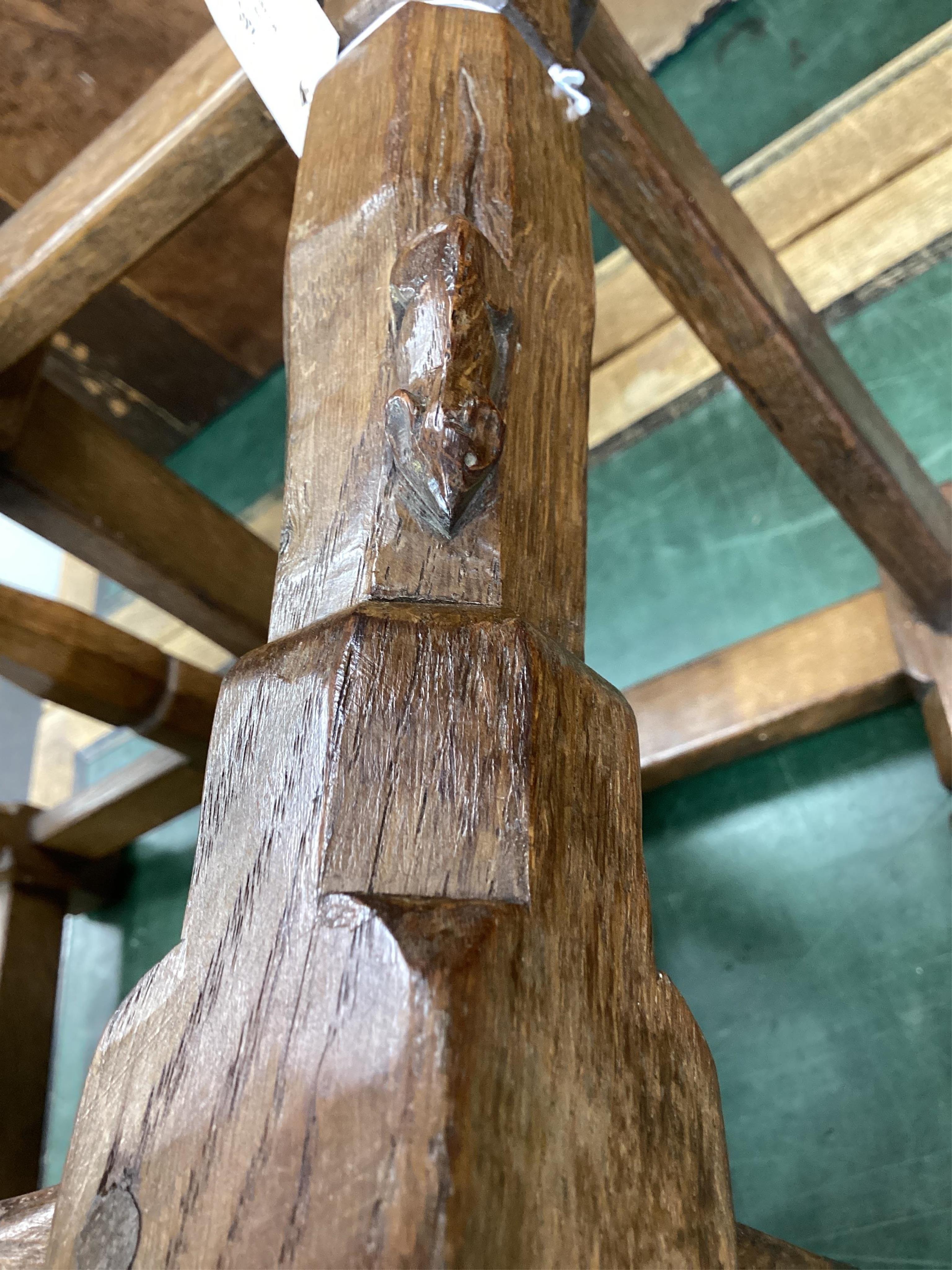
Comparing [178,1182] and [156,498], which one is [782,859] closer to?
[156,498]

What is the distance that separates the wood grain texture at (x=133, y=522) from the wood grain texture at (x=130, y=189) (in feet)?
0.58

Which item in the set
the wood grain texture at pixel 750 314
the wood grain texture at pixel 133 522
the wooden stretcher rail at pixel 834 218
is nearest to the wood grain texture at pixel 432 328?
the wood grain texture at pixel 750 314

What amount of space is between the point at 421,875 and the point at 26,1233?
35 centimetres

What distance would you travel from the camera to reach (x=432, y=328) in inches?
21.8

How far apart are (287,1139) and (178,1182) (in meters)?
0.06

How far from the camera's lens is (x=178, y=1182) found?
1.26 feet

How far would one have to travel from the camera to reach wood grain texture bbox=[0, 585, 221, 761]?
1565 mm

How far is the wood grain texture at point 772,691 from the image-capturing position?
4.67 ft

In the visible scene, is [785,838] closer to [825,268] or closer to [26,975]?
[825,268]

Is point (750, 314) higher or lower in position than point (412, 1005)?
higher

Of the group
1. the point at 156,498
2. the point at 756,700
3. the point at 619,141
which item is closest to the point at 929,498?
the point at 756,700

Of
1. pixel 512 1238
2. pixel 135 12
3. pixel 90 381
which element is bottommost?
pixel 512 1238

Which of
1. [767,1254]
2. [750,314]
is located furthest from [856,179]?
[767,1254]

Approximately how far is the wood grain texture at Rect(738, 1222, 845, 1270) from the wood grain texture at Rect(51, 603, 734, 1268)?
0.44ft
